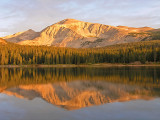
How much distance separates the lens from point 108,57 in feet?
485

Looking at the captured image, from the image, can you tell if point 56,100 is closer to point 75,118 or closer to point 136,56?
point 75,118

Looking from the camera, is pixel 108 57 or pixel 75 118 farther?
pixel 108 57

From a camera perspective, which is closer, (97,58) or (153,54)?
(153,54)

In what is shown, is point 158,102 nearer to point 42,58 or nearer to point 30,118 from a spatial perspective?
point 30,118

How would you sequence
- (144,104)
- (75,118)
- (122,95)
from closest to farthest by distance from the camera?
(75,118) < (144,104) < (122,95)

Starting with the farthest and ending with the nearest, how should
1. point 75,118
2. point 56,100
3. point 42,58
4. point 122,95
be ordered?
point 42,58, point 122,95, point 56,100, point 75,118

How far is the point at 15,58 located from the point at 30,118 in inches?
5066

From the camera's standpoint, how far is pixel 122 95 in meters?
26.5

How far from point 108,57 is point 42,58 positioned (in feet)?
169

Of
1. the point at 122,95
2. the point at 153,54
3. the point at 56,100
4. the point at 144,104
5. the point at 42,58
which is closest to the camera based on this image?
the point at 144,104

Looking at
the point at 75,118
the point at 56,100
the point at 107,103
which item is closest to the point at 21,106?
the point at 56,100

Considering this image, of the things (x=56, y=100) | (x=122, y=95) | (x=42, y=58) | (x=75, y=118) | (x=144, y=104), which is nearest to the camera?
(x=75, y=118)

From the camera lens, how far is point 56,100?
24.2m

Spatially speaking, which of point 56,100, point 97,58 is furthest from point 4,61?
point 56,100
